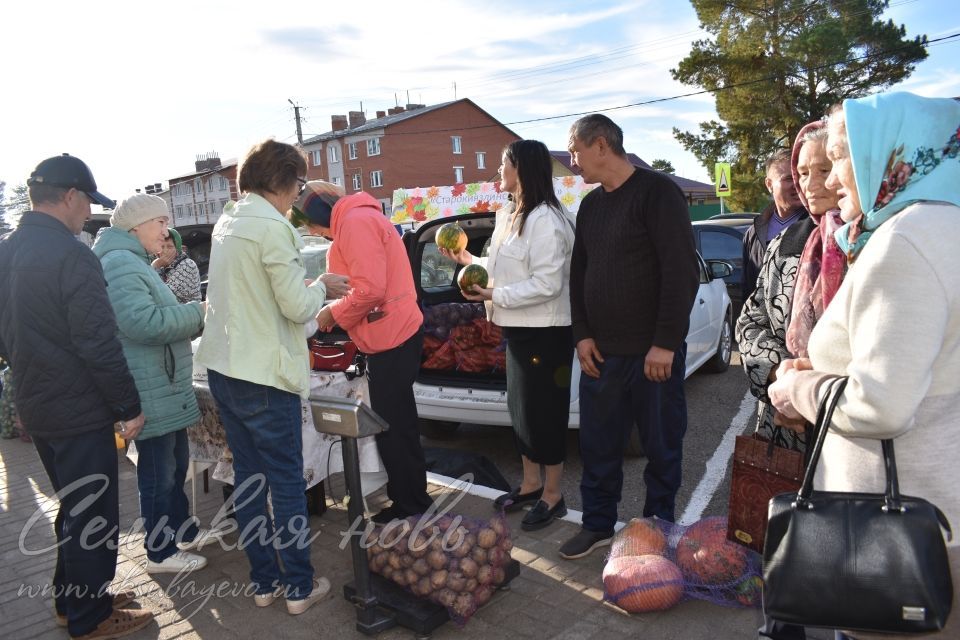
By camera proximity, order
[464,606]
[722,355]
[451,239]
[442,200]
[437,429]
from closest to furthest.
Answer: [464,606], [451,239], [437,429], [722,355], [442,200]

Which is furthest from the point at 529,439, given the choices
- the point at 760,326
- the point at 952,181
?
the point at 952,181

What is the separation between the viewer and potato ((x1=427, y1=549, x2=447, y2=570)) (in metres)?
2.99

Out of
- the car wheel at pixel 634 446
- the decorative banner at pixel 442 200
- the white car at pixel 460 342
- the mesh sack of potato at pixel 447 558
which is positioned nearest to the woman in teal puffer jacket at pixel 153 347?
the mesh sack of potato at pixel 447 558

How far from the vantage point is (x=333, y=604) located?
127 inches

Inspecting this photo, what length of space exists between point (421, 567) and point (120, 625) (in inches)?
53.9

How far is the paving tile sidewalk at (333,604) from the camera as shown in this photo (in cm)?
287

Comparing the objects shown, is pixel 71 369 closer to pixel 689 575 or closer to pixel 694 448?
pixel 689 575

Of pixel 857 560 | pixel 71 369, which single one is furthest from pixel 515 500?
pixel 857 560

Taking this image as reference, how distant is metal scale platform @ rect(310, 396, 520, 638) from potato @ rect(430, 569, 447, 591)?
3.2 inches

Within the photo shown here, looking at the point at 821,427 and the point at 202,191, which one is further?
the point at 202,191

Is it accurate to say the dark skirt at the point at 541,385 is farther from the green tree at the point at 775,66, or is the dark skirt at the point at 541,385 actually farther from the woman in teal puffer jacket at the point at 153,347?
the green tree at the point at 775,66

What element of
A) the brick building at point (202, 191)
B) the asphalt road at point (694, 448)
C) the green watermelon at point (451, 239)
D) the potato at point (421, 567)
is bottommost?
the asphalt road at point (694, 448)

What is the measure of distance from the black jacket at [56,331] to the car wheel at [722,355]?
5.90 metres

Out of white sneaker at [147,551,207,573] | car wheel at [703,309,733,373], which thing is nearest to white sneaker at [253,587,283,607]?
white sneaker at [147,551,207,573]
